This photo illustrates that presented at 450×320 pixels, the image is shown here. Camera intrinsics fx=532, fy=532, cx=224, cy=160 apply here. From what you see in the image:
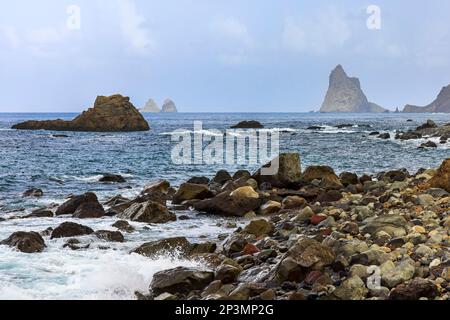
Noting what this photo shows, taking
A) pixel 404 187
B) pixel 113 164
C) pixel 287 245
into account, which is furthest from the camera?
pixel 113 164

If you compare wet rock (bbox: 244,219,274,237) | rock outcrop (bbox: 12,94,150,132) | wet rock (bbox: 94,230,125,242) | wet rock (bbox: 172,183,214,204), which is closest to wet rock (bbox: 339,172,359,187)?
wet rock (bbox: 172,183,214,204)

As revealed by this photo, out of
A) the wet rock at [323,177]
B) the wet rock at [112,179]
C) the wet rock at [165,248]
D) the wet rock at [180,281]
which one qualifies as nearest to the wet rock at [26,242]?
the wet rock at [165,248]

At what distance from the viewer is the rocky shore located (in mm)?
8164

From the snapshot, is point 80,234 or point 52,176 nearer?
point 80,234

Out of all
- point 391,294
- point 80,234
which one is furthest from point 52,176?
point 391,294

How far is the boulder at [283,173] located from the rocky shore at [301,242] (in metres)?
1.34

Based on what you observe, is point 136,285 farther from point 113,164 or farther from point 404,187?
point 113,164

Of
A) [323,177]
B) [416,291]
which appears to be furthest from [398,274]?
[323,177]

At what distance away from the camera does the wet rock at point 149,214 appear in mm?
15375

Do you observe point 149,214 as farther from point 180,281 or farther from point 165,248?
point 180,281

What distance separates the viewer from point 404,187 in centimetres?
1677

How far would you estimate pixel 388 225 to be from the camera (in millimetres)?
10883

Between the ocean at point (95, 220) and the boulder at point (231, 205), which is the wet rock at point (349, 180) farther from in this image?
the ocean at point (95, 220)
